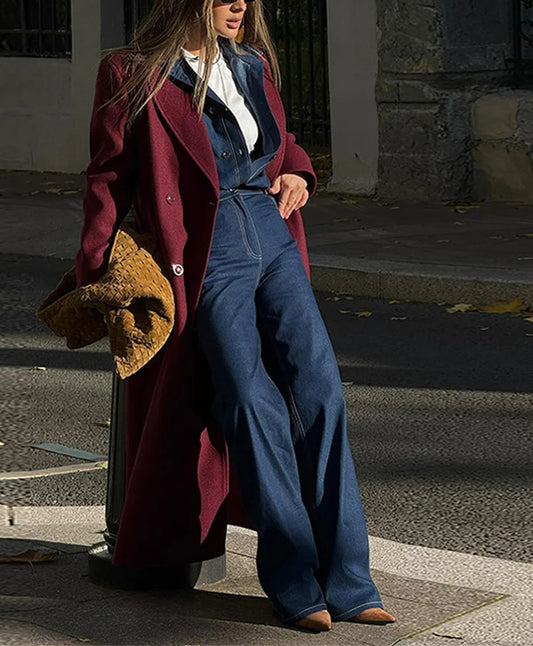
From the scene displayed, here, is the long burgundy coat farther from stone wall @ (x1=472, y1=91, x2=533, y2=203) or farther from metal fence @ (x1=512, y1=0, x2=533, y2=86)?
metal fence @ (x1=512, y1=0, x2=533, y2=86)

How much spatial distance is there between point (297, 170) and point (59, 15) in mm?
13629

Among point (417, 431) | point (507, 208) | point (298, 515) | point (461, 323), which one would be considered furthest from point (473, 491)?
point (507, 208)

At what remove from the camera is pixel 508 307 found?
888 centimetres

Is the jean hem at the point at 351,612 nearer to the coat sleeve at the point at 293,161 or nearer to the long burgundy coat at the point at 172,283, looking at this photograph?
the long burgundy coat at the point at 172,283

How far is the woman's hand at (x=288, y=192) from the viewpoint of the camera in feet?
13.3

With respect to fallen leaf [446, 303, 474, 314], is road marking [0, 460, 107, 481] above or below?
below

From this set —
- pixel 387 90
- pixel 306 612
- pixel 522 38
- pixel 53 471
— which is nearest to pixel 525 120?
pixel 522 38

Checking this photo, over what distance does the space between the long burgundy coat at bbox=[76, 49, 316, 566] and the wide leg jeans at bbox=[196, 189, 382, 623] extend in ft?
0.25

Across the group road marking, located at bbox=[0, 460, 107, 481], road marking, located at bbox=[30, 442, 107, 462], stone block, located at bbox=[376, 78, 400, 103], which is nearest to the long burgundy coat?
road marking, located at bbox=[0, 460, 107, 481]

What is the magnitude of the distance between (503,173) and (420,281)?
3773 mm

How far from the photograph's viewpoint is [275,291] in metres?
3.88

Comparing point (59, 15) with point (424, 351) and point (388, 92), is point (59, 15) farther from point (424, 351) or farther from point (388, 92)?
point (424, 351)

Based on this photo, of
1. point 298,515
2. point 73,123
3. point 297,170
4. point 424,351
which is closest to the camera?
point 298,515

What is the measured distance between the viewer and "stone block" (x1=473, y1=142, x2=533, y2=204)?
1260 centimetres
